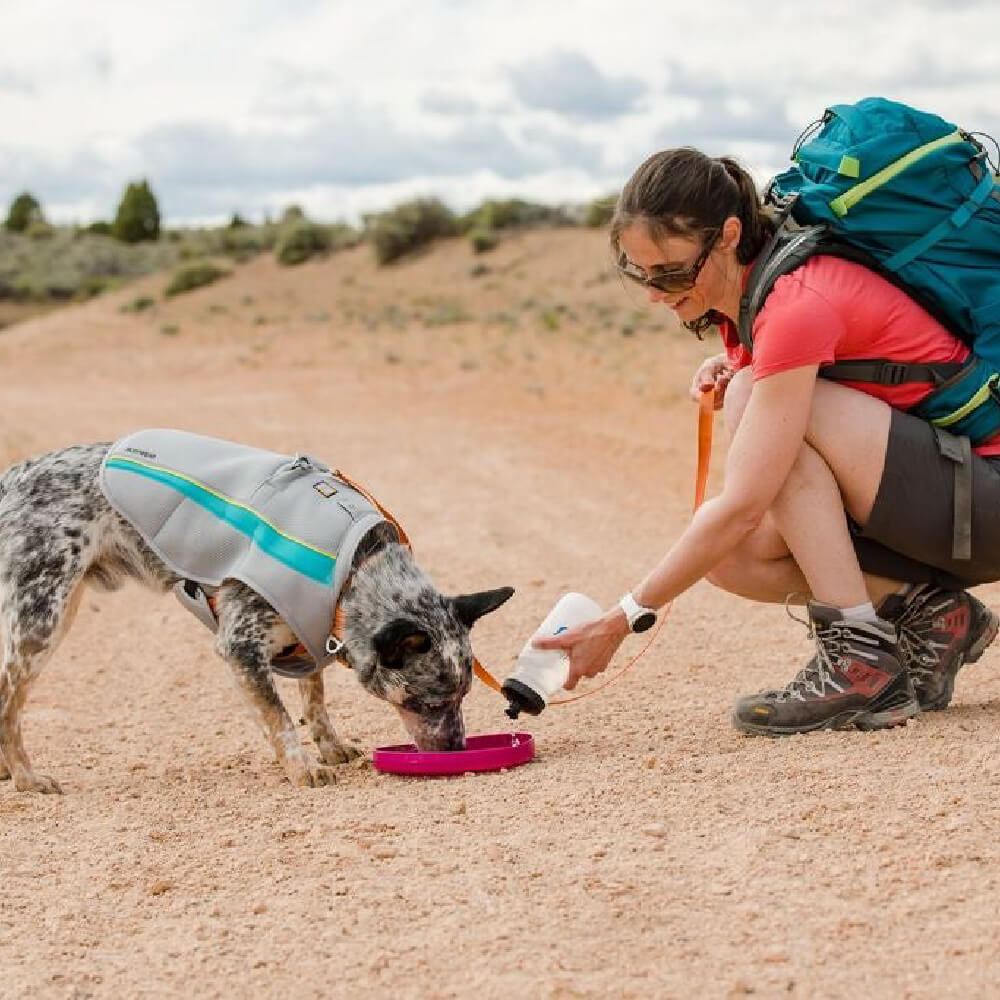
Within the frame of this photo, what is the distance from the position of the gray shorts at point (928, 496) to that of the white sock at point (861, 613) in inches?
8.9

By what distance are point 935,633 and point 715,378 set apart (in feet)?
3.91

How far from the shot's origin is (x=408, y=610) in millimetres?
5117

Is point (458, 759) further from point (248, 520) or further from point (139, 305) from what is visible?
point (139, 305)

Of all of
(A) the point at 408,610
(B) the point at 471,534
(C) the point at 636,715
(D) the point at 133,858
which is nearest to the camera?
(D) the point at 133,858

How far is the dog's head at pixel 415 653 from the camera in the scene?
16.7 feet

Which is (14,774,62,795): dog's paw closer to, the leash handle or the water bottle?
the water bottle

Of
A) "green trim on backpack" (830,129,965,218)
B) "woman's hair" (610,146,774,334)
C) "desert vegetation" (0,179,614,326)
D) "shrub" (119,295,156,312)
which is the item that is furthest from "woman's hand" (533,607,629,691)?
"shrub" (119,295,156,312)

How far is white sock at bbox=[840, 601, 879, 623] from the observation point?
4762mm

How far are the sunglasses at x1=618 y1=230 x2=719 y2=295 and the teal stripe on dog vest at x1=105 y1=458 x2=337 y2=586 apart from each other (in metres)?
1.41

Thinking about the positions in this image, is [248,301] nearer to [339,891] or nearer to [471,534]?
[471,534]

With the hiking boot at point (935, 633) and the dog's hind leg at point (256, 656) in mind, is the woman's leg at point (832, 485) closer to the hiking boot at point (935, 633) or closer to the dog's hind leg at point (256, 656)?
the hiking boot at point (935, 633)

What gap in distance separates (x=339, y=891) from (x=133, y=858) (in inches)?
32.7

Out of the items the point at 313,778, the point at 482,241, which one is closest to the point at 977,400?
the point at 313,778

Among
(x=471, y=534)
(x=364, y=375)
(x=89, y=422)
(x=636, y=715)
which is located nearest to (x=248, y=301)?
(x=364, y=375)
